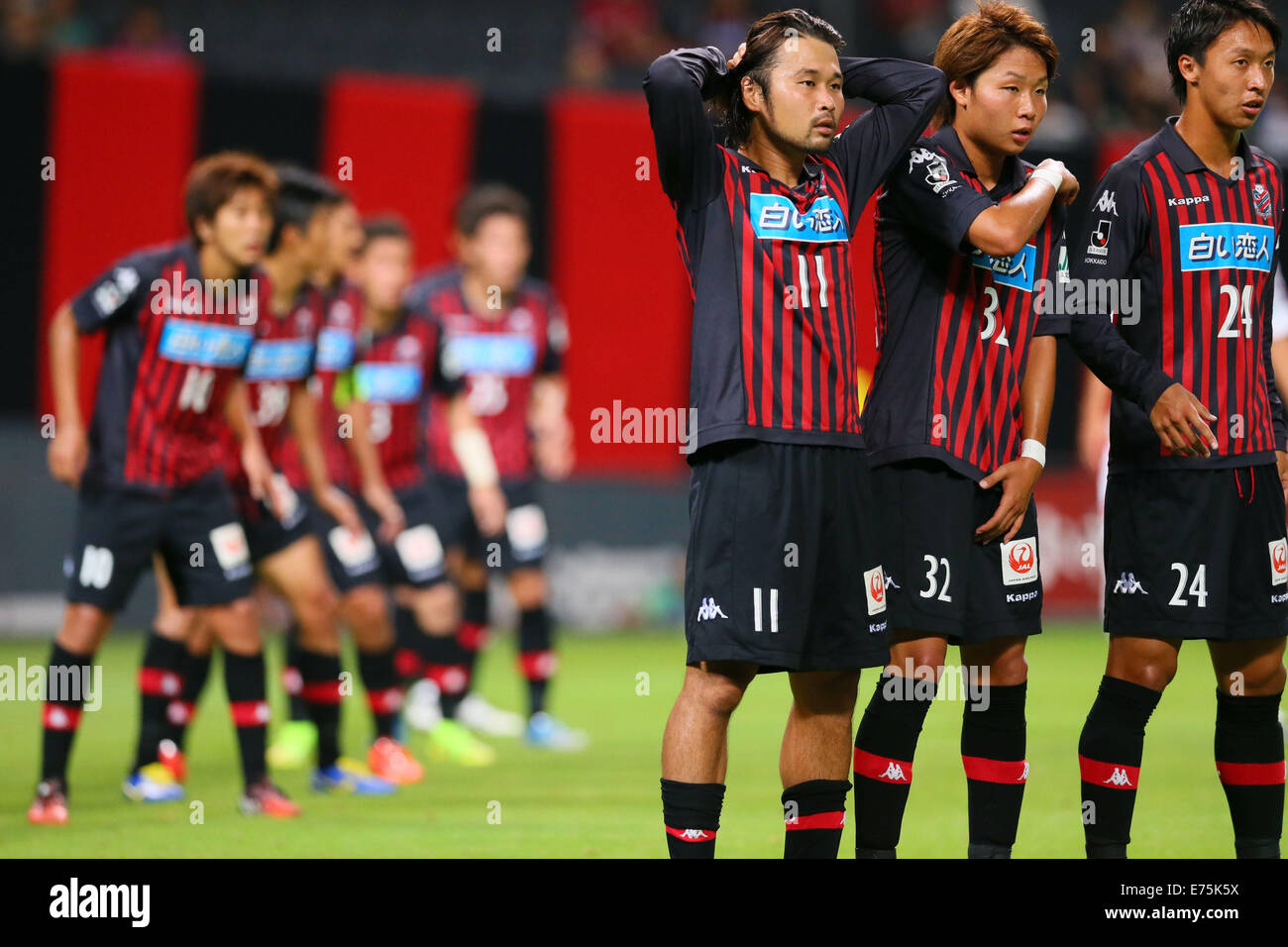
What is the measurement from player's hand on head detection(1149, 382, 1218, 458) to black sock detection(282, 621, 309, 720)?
3.79 meters

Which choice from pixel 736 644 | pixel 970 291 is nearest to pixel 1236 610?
pixel 970 291

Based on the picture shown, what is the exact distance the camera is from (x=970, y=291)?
13.9 ft

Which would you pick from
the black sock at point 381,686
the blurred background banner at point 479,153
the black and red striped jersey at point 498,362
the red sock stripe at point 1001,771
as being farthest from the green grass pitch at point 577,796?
the blurred background banner at point 479,153

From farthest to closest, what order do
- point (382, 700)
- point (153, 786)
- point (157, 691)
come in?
point (382, 700), point (157, 691), point (153, 786)

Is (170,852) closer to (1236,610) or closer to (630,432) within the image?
(1236,610)

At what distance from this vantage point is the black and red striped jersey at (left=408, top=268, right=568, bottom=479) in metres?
8.70

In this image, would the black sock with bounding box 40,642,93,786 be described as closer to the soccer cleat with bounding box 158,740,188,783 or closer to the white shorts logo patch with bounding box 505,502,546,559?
the soccer cleat with bounding box 158,740,188,783

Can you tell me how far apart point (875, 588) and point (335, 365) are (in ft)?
14.9

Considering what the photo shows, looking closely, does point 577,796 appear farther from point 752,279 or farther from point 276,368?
point 752,279

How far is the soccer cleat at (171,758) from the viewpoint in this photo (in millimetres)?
6480

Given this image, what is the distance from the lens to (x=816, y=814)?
3949 millimetres

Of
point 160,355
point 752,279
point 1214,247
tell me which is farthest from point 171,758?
point 1214,247

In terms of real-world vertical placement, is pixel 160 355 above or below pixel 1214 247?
below

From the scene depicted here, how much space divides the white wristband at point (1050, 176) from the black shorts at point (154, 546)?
132 inches
